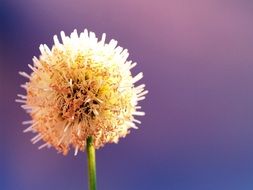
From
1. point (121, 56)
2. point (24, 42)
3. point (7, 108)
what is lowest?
point (121, 56)

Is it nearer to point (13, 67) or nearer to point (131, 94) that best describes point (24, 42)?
point (13, 67)

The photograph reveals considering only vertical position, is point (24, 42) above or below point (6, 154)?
above

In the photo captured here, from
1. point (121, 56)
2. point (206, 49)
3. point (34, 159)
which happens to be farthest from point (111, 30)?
point (121, 56)

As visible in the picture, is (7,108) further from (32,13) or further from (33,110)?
(33,110)

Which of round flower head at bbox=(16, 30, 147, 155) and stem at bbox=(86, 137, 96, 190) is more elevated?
round flower head at bbox=(16, 30, 147, 155)

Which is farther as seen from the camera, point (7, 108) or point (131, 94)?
point (7, 108)

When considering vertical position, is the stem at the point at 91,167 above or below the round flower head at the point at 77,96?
below

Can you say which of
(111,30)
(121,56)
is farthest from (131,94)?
(111,30)
